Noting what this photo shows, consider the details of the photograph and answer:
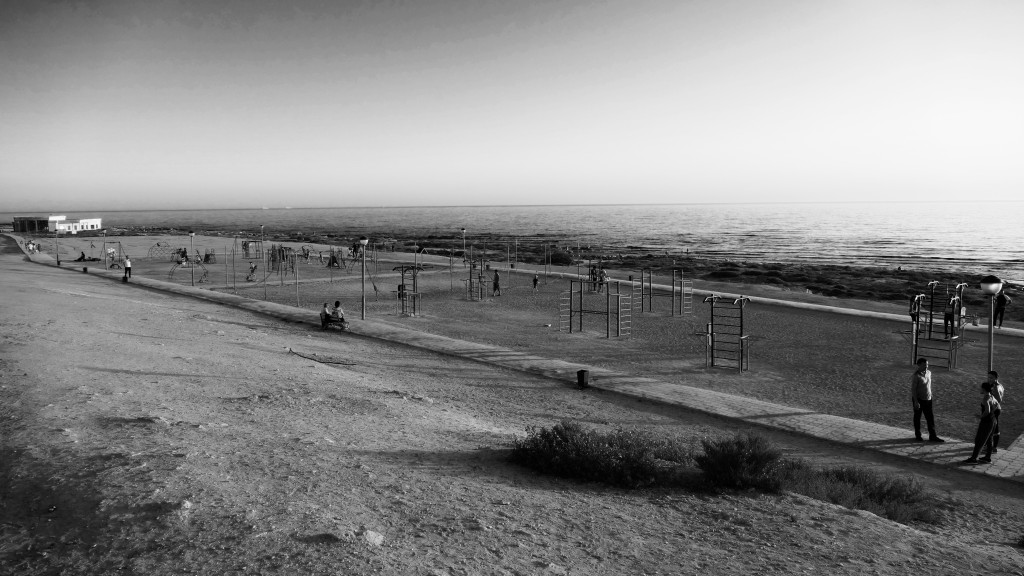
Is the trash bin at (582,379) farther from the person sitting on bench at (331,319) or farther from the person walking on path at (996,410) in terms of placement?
the person sitting on bench at (331,319)

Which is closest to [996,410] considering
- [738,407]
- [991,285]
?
[991,285]

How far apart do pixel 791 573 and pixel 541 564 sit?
1958mm

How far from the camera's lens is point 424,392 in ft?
38.2

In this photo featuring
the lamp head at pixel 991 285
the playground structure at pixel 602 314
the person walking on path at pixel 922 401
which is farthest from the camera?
the playground structure at pixel 602 314

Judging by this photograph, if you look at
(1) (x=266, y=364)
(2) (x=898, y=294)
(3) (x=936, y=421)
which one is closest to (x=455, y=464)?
(1) (x=266, y=364)

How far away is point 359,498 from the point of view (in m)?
5.89

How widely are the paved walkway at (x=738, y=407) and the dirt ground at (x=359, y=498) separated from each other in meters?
0.45

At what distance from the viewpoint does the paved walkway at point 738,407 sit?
9.20 m

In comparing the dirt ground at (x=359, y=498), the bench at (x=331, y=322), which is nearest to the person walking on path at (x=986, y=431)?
the dirt ground at (x=359, y=498)

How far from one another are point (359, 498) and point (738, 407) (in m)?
7.62

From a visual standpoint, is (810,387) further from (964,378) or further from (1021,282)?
(1021,282)

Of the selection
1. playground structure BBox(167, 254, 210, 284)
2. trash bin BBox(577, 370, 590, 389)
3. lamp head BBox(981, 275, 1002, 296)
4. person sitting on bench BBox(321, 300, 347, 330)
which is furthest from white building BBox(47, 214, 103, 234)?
lamp head BBox(981, 275, 1002, 296)

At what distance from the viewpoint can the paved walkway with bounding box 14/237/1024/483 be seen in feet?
30.2

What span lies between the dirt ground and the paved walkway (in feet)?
1.47
